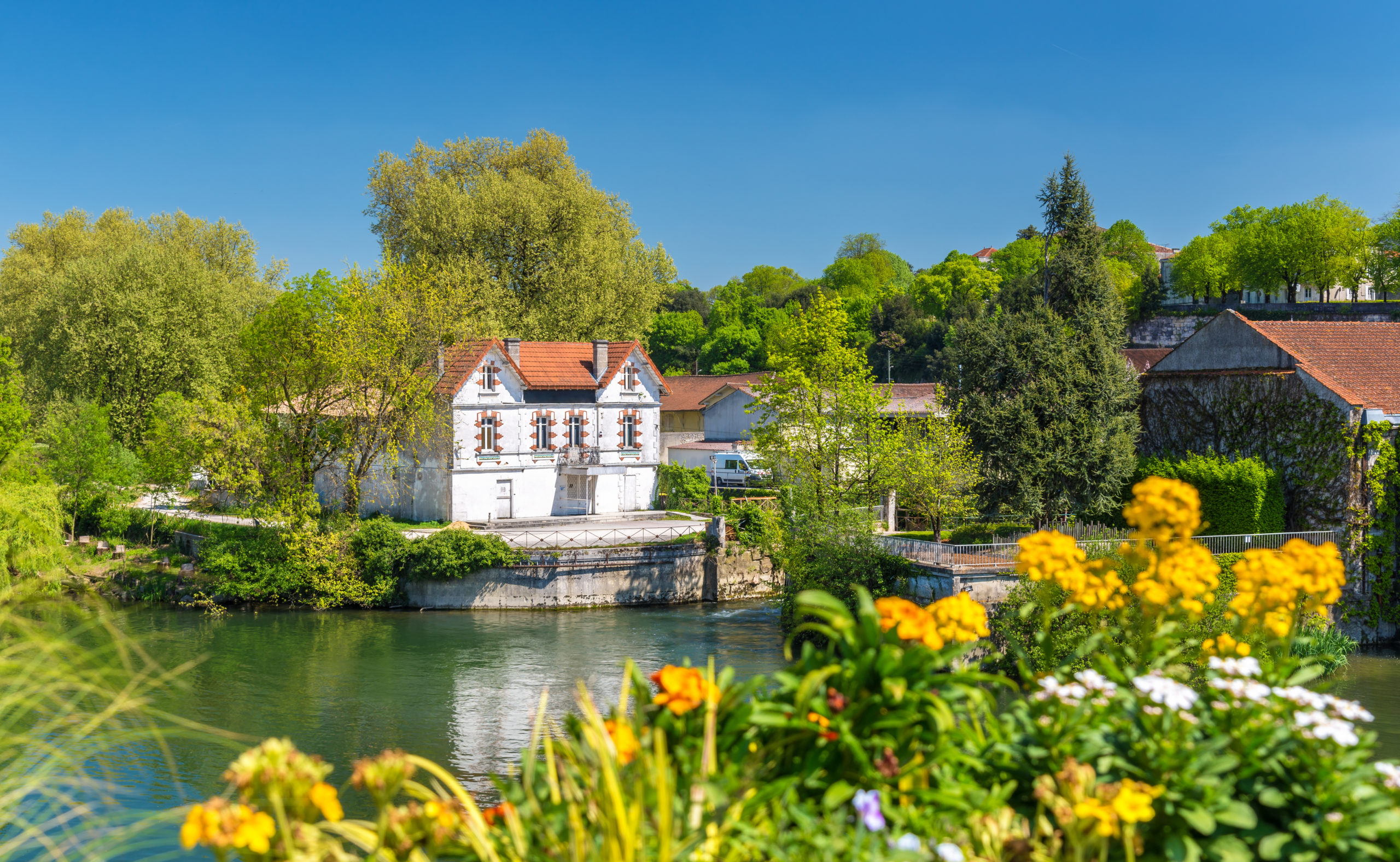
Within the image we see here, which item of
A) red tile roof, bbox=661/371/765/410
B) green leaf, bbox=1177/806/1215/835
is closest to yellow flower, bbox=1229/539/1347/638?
green leaf, bbox=1177/806/1215/835

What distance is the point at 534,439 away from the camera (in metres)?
38.8

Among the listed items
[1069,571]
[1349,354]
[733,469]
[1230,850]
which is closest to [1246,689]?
[1230,850]

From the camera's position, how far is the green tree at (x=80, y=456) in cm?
3716

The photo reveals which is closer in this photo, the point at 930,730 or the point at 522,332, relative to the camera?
the point at 930,730

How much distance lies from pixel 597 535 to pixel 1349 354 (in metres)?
21.6

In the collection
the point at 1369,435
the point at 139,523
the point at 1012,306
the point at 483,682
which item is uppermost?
the point at 1012,306

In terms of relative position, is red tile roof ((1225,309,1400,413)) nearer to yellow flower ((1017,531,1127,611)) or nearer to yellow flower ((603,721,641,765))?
yellow flower ((1017,531,1127,611))

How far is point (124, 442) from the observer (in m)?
42.1

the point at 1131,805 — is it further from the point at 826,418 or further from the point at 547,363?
the point at 547,363

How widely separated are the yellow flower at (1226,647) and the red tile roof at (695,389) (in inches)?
1984

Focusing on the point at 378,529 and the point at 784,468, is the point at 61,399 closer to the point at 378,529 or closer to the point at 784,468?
the point at 378,529

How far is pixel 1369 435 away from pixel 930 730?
26.3 metres

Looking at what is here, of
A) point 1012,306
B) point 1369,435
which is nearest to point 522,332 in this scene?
point 1012,306

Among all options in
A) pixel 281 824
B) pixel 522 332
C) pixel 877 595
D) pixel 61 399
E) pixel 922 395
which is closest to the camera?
pixel 281 824
